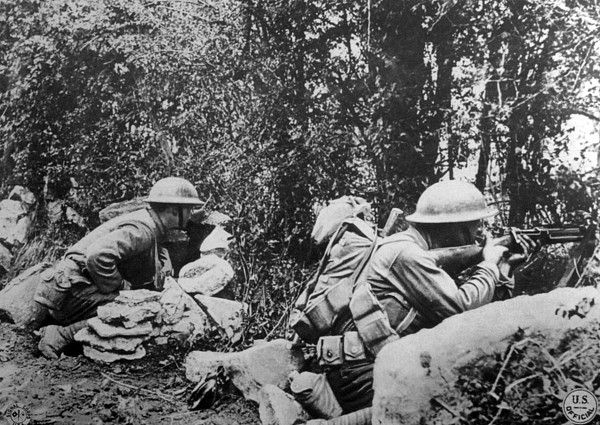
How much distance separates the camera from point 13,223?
466 cm

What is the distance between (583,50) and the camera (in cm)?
317

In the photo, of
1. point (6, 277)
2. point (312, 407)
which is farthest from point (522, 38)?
point (6, 277)

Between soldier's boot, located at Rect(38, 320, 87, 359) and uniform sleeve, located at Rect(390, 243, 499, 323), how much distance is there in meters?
2.19

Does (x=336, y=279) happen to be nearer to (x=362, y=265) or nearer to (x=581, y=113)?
(x=362, y=265)

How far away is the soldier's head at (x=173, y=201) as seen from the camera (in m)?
4.23

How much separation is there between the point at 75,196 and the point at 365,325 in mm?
2644

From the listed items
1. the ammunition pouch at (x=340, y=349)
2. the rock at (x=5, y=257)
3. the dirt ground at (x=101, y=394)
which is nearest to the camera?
the ammunition pouch at (x=340, y=349)

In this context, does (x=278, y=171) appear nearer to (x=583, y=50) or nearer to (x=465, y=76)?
(x=465, y=76)

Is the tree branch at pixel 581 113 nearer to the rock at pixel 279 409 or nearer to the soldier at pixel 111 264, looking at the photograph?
the rock at pixel 279 409

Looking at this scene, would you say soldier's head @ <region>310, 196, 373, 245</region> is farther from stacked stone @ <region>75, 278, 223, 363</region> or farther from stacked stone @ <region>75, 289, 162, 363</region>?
stacked stone @ <region>75, 289, 162, 363</region>

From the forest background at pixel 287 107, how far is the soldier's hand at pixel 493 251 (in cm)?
29

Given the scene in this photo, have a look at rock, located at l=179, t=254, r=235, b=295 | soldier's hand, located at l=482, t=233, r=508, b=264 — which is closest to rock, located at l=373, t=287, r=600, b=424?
soldier's hand, located at l=482, t=233, r=508, b=264

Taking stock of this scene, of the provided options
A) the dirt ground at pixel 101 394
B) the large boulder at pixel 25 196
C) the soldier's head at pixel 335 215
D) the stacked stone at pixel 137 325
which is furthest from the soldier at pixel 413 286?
the large boulder at pixel 25 196

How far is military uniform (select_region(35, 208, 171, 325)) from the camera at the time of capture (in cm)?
402
